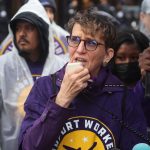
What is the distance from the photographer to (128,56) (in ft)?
12.8

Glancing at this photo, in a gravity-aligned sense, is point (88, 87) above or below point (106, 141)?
above

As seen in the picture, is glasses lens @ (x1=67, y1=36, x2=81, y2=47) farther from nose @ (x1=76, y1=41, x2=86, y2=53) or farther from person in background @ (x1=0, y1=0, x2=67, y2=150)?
person in background @ (x1=0, y1=0, x2=67, y2=150)

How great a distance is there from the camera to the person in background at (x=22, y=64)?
3.76m

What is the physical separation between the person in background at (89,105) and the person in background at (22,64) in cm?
113

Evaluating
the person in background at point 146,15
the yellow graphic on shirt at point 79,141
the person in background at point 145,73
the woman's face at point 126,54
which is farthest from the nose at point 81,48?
the person in background at point 146,15

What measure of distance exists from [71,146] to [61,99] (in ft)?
0.92

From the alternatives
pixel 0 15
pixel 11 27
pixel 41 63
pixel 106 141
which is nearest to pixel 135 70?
pixel 41 63

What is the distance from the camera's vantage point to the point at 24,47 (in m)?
4.07

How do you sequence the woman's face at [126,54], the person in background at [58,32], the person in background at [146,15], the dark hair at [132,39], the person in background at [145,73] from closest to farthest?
1. the person in background at [145,73]
2. the woman's face at [126,54]
3. the dark hair at [132,39]
4. the person in background at [146,15]
5. the person in background at [58,32]

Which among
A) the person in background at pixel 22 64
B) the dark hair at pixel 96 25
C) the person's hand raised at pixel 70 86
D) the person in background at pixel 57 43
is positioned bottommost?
the person in background at pixel 57 43

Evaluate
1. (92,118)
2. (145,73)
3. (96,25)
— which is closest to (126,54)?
(145,73)

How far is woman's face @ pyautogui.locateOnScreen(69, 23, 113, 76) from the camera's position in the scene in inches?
103

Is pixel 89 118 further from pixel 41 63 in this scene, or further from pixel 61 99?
pixel 41 63

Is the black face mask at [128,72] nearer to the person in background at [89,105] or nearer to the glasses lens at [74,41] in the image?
the person in background at [89,105]
